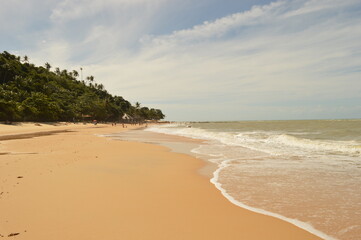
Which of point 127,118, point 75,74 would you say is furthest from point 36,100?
point 75,74

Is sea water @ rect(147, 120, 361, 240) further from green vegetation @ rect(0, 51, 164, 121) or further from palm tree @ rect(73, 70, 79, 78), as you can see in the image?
palm tree @ rect(73, 70, 79, 78)

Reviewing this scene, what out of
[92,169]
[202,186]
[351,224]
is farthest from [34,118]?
[351,224]

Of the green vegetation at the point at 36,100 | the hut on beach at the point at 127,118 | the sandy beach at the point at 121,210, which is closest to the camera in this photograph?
the sandy beach at the point at 121,210

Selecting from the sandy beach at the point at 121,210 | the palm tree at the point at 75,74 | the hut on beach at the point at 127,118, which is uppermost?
the palm tree at the point at 75,74

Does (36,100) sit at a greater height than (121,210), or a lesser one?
greater

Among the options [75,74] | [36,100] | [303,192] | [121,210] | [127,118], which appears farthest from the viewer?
[75,74]

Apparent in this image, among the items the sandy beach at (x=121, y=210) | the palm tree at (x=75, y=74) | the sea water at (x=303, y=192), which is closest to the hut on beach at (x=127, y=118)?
the palm tree at (x=75, y=74)

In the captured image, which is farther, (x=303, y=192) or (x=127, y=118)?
(x=127, y=118)

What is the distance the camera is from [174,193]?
6875mm

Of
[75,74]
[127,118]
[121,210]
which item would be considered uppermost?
[75,74]

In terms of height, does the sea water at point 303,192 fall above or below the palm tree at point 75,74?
below

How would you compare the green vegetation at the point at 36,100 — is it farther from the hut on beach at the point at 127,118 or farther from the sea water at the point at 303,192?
the sea water at the point at 303,192

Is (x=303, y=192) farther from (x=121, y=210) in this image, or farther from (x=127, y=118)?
(x=127, y=118)

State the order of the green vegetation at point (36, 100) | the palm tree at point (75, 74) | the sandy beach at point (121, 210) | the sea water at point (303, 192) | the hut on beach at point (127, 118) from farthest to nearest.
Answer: the palm tree at point (75, 74) < the hut on beach at point (127, 118) < the green vegetation at point (36, 100) < the sea water at point (303, 192) < the sandy beach at point (121, 210)
